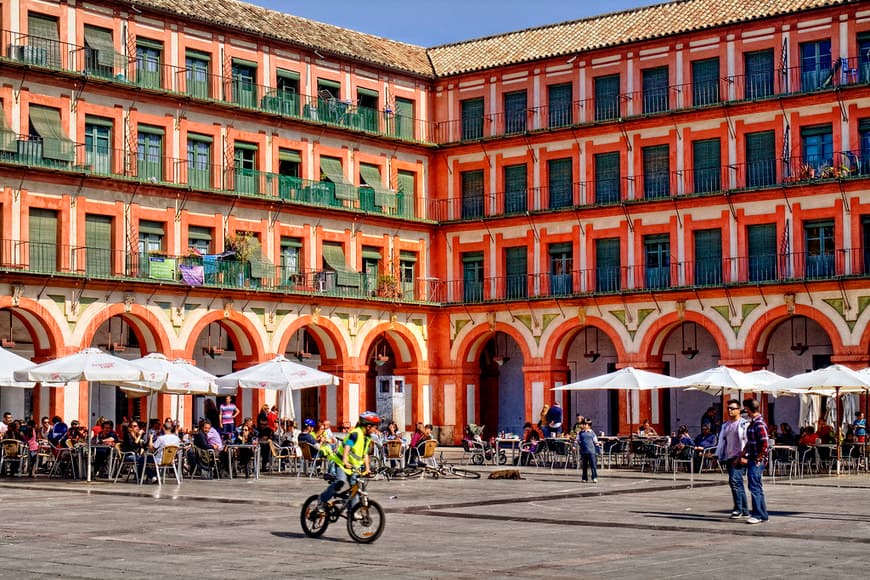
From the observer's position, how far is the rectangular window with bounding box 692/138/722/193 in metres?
47.2

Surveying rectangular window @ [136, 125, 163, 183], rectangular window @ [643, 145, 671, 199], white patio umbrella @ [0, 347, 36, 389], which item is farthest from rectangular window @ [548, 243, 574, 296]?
white patio umbrella @ [0, 347, 36, 389]

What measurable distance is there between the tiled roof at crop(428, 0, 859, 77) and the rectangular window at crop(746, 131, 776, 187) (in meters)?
3.91

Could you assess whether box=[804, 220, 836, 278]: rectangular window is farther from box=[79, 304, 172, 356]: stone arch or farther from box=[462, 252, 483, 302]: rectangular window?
box=[79, 304, 172, 356]: stone arch

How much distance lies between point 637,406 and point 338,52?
1605 centimetres

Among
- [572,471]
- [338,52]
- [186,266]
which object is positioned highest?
[338,52]

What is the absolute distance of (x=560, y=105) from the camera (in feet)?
166

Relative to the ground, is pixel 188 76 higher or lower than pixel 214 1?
lower

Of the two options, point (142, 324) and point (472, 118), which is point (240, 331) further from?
point (472, 118)

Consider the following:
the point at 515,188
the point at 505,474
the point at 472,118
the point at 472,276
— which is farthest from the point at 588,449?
the point at 472,118

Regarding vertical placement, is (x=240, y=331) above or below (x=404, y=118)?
below

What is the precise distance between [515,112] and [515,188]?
2770 mm

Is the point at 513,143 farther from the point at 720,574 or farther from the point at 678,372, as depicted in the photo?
the point at 720,574

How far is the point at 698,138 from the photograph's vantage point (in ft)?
156

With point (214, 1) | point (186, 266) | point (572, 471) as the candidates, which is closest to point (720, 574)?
point (572, 471)
